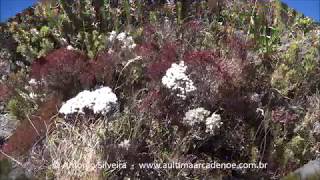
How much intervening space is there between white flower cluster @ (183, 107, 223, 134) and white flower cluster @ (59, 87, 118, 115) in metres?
Answer: 0.80

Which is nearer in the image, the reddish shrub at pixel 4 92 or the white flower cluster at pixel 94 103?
the white flower cluster at pixel 94 103

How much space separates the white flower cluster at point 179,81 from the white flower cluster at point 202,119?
218 millimetres

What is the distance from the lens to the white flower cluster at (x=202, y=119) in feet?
18.7

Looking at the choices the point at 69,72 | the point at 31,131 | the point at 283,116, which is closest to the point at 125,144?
the point at 31,131

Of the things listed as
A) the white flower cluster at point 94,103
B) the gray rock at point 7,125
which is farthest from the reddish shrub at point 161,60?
the gray rock at point 7,125

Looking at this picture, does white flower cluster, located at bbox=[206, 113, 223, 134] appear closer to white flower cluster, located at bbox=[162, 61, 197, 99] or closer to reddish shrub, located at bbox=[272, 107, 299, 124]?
white flower cluster, located at bbox=[162, 61, 197, 99]

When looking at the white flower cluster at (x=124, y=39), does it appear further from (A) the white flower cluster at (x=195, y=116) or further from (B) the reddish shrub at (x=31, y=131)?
(A) the white flower cluster at (x=195, y=116)

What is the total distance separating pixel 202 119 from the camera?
573 cm

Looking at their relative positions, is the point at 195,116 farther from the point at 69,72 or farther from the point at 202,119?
the point at 69,72

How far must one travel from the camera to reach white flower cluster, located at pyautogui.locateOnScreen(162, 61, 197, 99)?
5.75 m

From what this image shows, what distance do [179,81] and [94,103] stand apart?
3.04 feet

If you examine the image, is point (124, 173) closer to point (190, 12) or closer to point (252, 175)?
point (252, 175)

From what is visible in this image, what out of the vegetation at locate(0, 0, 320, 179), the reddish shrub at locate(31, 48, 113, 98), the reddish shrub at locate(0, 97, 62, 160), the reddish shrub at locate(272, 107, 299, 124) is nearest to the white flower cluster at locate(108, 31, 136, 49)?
the vegetation at locate(0, 0, 320, 179)

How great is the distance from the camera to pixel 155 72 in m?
6.24
